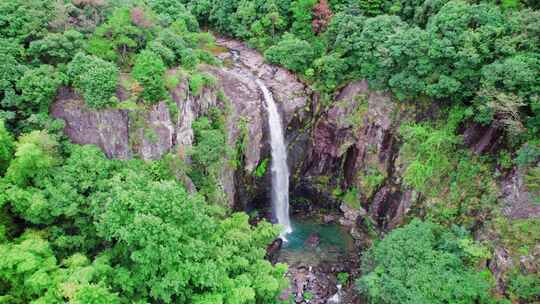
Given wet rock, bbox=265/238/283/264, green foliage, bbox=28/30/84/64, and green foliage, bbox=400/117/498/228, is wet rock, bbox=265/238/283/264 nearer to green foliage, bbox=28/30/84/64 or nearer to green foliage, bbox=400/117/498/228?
green foliage, bbox=400/117/498/228

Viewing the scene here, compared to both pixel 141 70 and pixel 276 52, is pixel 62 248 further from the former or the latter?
pixel 276 52

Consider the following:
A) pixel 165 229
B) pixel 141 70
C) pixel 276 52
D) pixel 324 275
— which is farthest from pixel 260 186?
pixel 165 229

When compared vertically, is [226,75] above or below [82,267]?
above

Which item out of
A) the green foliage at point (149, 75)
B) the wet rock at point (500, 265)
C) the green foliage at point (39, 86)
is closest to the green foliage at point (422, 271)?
the wet rock at point (500, 265)

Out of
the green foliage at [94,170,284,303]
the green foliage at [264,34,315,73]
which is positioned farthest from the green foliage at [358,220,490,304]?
the green foliage at [264,34,315,73]

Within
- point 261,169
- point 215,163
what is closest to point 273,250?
point 261,169

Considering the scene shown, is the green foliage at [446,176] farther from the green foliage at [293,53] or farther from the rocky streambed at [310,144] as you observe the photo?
the green foliage at [293,53]

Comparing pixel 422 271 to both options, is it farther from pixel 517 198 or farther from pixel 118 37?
pixel 118 37
